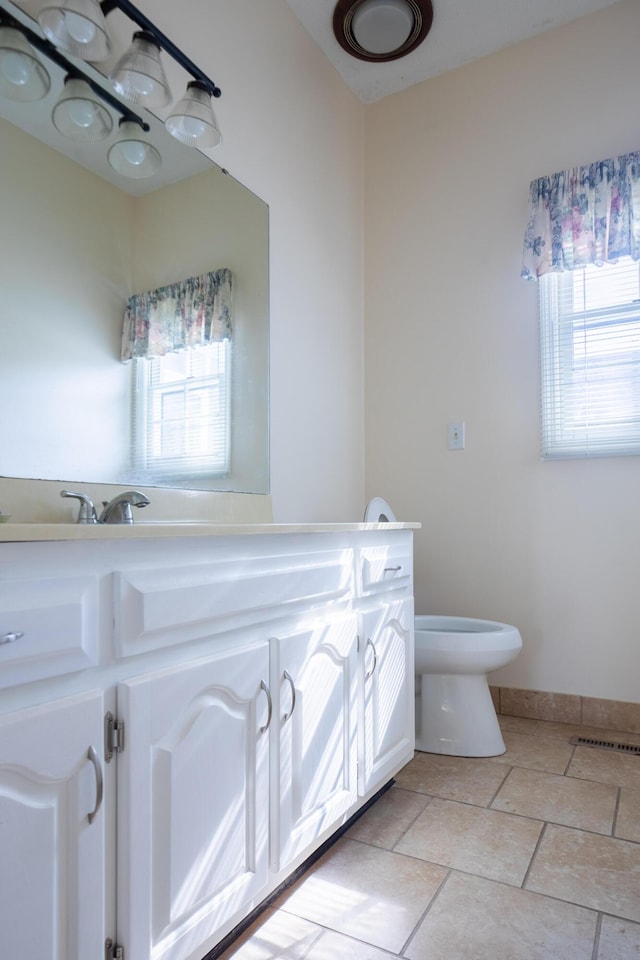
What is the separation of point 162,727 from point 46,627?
25 cm

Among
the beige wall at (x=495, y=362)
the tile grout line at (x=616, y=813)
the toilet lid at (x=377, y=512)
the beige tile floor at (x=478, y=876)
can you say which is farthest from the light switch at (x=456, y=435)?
the tile grout line at (x=616, y=813)

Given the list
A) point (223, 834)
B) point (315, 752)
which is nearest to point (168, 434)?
point (315, 752)

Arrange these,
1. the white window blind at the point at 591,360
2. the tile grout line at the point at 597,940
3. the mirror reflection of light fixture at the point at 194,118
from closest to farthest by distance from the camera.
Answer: the tile grout line at the point at 597,940
the mirror reflection of light fixture at the point at 194,118
the white window blind at the point at 591,360

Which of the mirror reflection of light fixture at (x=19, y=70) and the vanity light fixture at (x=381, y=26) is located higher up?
the vanity light fixture at (x=381, y=26)

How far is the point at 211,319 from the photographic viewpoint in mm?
1806

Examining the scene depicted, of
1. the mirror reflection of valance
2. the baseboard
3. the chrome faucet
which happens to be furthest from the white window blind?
the chrome faucet

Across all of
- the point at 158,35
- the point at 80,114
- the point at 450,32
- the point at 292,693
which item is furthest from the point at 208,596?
the point at 450,32

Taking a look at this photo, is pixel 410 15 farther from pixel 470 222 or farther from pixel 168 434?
pixel 168 434

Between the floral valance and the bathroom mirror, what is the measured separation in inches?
47.2

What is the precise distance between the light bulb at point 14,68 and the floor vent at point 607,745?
239cm

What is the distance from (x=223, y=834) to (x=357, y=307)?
2200mm

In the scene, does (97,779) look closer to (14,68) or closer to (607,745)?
(14,68)

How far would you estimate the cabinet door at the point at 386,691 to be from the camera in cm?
149

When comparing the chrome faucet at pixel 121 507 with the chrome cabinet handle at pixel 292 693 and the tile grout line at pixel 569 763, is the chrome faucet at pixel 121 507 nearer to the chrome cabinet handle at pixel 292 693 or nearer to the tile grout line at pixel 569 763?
the chrome cabinet handle at pixel 292 693
